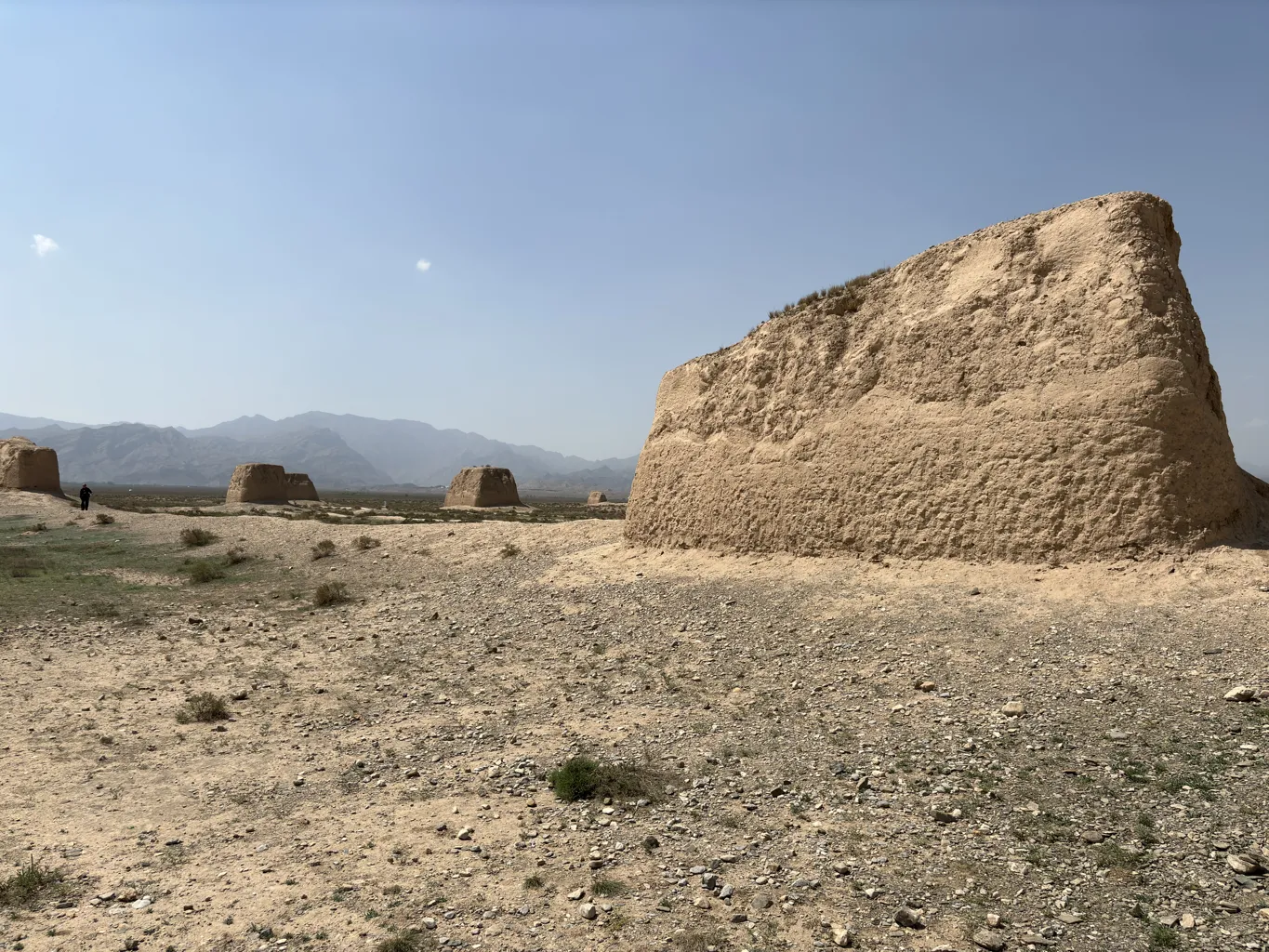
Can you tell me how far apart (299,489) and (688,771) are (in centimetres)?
4428

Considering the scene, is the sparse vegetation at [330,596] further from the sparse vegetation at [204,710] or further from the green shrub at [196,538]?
the green shrub at [196,538]

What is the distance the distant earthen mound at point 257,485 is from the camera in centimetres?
4081

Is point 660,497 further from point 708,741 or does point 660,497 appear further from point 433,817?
point 433,817

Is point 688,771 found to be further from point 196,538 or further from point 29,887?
point 196,538

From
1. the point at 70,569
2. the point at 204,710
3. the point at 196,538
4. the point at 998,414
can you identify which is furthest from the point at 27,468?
the point at 998,414

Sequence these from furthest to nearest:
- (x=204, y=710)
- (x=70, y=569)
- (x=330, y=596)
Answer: (x=70, y=569)
(x=330, y=596)
(x=204, y=710)

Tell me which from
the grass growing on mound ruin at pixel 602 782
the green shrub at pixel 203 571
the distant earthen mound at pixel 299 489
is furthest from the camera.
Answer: the distant earthen mound at pixel 299 489

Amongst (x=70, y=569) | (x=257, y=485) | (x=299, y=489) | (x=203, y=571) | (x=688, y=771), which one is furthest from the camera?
(x=299, y=489)

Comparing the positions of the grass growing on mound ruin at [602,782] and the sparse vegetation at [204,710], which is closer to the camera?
the grass growing on mound ruin at [602,782]

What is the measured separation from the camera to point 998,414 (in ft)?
34.7

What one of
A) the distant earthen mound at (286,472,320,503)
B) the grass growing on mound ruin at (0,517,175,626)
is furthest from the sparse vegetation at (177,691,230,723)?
the distant earthen mound at (286,472,320,503)

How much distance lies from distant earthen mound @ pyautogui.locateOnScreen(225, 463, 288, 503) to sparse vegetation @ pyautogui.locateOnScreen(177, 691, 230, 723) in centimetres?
3513

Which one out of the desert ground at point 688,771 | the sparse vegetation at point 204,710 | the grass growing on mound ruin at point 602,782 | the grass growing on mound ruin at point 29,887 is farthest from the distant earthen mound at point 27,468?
the grass growing on mound ruin at point 602,782

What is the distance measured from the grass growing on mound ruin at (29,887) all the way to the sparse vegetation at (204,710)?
362 cm
